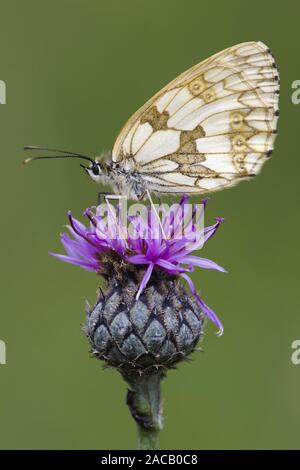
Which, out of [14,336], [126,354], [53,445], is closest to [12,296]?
[14,336]

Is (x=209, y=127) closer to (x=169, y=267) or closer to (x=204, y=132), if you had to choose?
(x=204, y=132)

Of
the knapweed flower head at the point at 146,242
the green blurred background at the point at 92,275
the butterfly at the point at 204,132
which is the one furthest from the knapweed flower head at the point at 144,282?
the green blurred background at the point at 92,275

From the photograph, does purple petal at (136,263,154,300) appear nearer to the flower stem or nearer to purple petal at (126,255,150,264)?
purple petal at (126,255,150,264)

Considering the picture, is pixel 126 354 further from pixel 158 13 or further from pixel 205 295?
pixel 158 13

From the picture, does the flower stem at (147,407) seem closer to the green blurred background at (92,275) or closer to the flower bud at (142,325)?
the flower bud at (142,325)

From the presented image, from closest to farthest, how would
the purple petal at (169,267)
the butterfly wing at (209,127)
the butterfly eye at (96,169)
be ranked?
1. the purple petal at (169,267)
2. the butterfly wing at (209,127)
3. the butterfly eye at (96,169)
